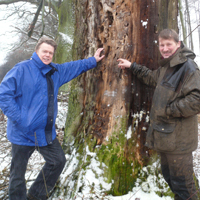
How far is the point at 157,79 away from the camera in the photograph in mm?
2219

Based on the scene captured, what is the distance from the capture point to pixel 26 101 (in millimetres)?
2049

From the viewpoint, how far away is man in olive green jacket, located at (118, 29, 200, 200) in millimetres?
1877

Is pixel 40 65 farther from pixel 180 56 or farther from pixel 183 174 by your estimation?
pixel 183 174

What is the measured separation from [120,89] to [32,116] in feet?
3.69

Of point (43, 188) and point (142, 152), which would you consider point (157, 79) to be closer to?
→ point (142, 152)

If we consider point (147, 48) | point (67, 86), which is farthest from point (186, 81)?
point (67, 86)

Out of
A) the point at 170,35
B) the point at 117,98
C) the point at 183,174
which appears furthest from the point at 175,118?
the point at 170,35

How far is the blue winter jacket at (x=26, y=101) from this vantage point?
1.92m

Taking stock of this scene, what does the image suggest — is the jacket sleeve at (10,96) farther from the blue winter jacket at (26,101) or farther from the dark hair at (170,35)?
the dark hair at (170,35)

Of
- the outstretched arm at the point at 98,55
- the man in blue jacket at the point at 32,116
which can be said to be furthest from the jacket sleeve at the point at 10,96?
the outstretched arm at the point at 98,55

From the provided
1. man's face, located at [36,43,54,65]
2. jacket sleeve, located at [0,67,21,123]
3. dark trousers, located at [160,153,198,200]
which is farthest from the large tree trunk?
jacket sleeve, located at [0,67,21,123]

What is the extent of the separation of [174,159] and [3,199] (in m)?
2.23

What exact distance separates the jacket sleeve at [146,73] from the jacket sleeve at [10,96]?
4.48ft

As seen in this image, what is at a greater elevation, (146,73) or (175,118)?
(146,73)
